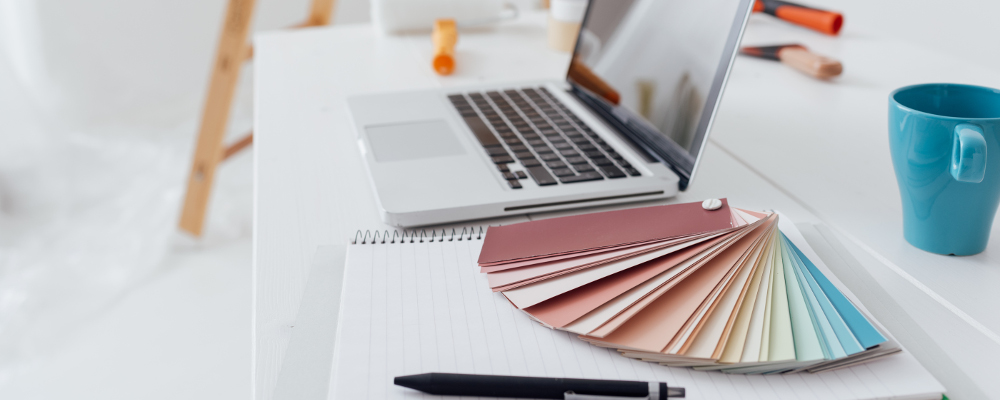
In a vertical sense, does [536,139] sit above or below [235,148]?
above

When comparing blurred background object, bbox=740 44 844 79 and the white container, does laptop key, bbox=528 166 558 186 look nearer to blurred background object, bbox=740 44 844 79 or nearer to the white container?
blurred background object, bbox=740 44 844 79

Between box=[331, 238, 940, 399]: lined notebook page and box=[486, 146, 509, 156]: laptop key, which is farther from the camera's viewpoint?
box=[486, 146, 509, 156]: laptop key

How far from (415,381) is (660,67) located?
1.37 feet

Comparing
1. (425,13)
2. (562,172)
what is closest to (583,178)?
(562,172)

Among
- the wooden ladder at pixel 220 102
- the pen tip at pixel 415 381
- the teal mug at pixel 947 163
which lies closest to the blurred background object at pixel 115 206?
the wooden ladder at pixel 220 102

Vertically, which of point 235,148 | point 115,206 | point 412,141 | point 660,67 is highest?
point 660,67

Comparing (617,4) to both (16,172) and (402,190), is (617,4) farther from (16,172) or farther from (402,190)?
(16,172)

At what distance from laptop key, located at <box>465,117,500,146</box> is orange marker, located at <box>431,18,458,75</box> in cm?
25

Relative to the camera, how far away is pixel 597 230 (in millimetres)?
433

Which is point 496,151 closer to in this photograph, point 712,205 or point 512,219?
point 512,219

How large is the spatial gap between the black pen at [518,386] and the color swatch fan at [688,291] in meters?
0.03

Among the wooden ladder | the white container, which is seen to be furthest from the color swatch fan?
the wooden ladder

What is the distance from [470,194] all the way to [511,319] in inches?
6.3

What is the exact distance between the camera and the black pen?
0.31m
